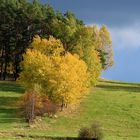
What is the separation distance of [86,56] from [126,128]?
84.4ft

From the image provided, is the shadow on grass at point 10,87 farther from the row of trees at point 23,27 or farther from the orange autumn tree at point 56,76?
the orange autumn tree at point 56,76

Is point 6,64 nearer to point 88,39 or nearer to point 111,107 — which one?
point 88,39

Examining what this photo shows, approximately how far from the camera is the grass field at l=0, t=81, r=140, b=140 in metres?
70.8

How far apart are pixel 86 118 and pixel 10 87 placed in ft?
74.9

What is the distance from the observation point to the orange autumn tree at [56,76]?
8344 cm

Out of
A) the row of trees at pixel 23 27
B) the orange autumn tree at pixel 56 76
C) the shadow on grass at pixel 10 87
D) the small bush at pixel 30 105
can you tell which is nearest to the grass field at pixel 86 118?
the shadow on grass at pixel 10 87

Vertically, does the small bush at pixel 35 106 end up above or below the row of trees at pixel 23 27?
below

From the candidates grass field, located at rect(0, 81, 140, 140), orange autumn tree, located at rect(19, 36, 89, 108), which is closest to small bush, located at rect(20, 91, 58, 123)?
orange autumn tree, located at rect(19, 36, 89, 108)

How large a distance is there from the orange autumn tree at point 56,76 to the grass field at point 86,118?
8.71 feet

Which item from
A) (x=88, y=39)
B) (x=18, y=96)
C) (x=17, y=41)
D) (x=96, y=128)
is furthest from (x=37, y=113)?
(x=17, y=41)

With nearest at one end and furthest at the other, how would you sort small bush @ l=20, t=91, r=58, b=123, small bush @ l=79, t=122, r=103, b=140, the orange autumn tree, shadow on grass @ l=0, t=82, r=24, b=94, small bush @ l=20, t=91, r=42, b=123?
small bush @ l=79, t=122, r=103, b=140 → small bush @ l=20, t=91, r=42, b=123 → small bush @ l=20, t=91, r=58, b=123 → the orange autumn tree → shadow on grass @ l=0, t=82, r=24, b=94

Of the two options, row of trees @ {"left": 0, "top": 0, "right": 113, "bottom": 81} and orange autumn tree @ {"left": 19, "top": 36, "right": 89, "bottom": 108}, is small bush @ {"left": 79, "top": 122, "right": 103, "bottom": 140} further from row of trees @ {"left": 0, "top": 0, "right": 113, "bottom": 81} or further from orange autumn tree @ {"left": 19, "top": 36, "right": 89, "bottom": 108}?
row of trees @ {"left": 0, "top": 0, "right": 113, "bottom": 81}

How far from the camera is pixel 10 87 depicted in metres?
99.9

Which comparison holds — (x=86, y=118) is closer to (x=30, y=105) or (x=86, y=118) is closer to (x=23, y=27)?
(x=30, y=105)
